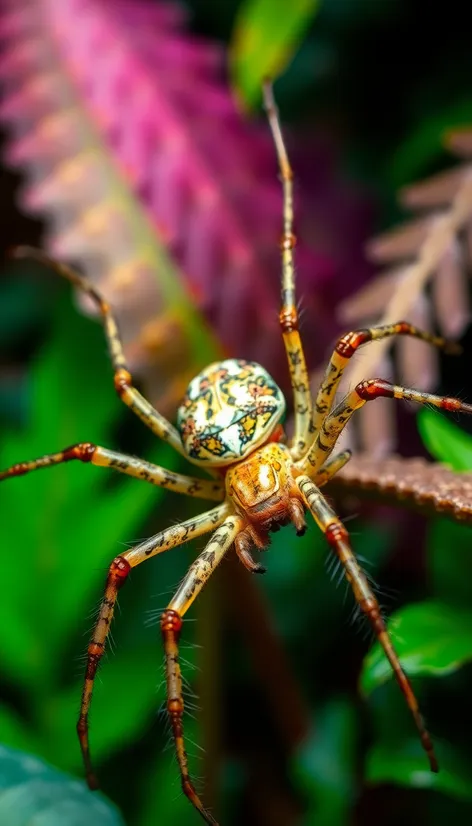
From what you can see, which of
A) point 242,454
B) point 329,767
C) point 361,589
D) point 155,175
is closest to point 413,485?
point 361,589

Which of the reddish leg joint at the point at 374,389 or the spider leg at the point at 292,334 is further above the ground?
the spider leg at the point at 292,334

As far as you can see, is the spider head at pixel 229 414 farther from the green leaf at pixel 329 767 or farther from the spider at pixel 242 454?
the green leaf at pixel 329 767

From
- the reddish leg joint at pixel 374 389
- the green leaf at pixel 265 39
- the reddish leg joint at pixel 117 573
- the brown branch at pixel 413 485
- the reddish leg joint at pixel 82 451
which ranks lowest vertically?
the brown branch at pixel 413 485

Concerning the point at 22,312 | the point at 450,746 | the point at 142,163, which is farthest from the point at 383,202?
the point at 450,746

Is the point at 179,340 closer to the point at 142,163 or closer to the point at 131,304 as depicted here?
the point at 131,304

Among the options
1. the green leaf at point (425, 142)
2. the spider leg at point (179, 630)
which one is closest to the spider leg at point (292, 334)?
the spider leg at point (179, 630)

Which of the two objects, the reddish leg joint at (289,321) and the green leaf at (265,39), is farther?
the green leaf at (265,39)

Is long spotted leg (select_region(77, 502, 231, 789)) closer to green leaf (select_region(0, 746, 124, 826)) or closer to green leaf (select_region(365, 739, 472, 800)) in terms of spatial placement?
green leaf (select_region(0, 746, 124, 826))
